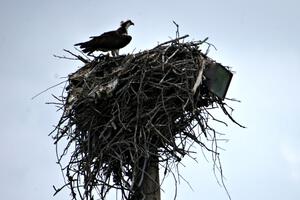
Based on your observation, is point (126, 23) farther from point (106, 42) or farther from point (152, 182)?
point (152, 182)

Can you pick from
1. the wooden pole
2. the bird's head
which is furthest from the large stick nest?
the bird's head

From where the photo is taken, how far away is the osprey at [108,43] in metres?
7.35

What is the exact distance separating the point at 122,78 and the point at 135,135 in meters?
A: 0.81

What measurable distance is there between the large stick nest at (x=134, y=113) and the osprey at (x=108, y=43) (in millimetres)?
801

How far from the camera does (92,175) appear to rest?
5.78 metres

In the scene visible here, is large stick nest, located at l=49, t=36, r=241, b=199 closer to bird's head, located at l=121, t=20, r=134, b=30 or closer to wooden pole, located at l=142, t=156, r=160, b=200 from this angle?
wooden pole, located at l=142, t=156, r=160, b=200

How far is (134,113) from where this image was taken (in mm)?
6012

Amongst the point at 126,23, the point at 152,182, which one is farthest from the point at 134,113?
the point at 126,23

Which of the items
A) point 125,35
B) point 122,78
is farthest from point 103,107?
point 125,35

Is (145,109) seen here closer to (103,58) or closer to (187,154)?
(187,154)

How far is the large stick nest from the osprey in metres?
0.80

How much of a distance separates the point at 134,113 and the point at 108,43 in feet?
5.74

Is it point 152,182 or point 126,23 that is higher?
point 126,23

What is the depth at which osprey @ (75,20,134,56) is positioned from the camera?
24.1 feet
